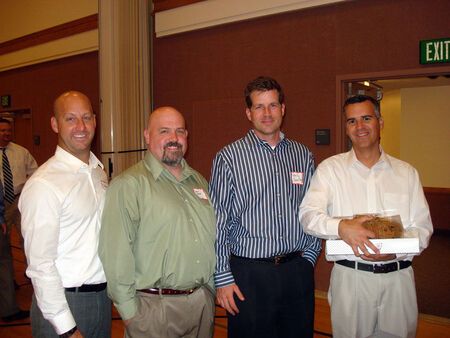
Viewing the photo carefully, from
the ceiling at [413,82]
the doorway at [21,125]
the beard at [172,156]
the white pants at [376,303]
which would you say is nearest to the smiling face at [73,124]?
the beard at [172,156]

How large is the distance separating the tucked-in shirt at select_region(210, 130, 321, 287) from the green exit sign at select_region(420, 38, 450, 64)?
7.79 feet

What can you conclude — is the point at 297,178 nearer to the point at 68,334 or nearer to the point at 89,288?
the point at 89,288

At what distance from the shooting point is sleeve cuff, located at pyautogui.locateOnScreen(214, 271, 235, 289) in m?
1.96

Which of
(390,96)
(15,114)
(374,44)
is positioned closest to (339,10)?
(374,44)

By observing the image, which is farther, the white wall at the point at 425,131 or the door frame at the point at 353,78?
the white wall at the point at 425,131

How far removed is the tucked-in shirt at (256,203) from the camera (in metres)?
2.03

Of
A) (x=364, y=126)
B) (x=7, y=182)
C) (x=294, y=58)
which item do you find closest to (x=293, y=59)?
(x=294, y=58)

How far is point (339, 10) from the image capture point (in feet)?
13.3

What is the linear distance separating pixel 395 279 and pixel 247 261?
0.80 metres

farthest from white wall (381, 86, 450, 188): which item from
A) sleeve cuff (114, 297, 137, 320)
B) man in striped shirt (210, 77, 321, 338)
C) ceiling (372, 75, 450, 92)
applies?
sleeve cuff (114, 297, 137, 320)

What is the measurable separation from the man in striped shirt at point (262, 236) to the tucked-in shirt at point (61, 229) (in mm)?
658

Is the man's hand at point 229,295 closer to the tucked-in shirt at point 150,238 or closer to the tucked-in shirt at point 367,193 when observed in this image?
the tucked-in shirt at point 150,238

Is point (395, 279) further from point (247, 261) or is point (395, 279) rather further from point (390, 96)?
point (390, 96)

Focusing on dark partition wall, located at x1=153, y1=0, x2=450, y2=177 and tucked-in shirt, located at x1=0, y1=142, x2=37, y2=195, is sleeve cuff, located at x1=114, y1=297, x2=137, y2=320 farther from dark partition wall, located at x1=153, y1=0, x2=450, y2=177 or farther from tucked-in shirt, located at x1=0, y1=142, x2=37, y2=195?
tucked-in shirt, located at x1=0, y1=142, x2=37, y2=195
